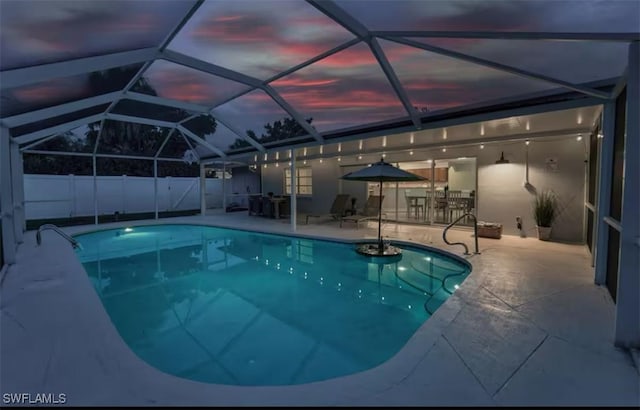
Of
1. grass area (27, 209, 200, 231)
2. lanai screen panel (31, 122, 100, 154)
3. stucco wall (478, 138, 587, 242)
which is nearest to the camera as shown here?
stucco wall (478, 138, 587, 242)

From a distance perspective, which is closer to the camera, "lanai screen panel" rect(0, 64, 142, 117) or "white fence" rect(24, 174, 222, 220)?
"lanai screen panel" rect(0, 64, 142, 117)

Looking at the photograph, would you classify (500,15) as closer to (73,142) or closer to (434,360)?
(434,360)

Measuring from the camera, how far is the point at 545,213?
7785mm

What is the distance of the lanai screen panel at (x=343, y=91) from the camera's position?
5965mm

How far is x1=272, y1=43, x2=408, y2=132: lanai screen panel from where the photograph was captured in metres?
5.96

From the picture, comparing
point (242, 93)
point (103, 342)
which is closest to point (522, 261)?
point (103, 342)

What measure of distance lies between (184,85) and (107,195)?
378 inches

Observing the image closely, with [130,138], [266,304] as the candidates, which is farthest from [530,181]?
[130,138]

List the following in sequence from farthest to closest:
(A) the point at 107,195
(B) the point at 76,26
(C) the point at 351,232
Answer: (A) the point at 107,195, (C) the point at 351,232, (B) the point at 76,26

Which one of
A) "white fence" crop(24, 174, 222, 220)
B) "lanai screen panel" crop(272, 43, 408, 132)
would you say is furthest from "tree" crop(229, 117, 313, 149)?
"white fence" crop(24, 174, 222, 220)

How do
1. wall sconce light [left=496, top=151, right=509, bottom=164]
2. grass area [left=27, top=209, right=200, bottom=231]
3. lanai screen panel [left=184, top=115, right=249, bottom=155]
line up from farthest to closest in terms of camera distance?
grass area [left=27, top=209, right=200, bottom=231], lanai screen panel [left=184, top=115, right=249, bottom=155], wall sconce light [left=496, top=151, right=509, bottom=164]

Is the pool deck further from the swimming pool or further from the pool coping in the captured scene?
the swimming pool

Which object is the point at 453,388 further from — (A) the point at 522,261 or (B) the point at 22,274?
(B) the point at 22,274

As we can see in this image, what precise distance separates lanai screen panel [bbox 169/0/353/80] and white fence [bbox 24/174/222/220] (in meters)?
9.01
